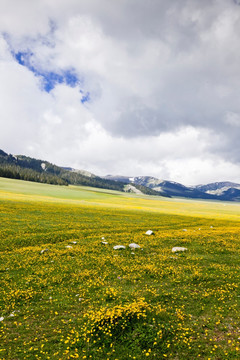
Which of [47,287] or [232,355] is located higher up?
[232,355]

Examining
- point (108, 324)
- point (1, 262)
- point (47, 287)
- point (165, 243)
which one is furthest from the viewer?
point (165, 243)

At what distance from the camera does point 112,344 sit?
9305 mm

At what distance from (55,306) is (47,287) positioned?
9.55 ft

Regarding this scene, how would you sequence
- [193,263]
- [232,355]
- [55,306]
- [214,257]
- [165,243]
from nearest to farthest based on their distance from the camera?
[232,355], [55,306], [193,263], [214,257], [165,243]

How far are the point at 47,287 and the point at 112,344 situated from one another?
7625 mm

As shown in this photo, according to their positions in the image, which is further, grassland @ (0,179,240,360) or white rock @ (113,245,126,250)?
white rock @ (113,245,126,250)

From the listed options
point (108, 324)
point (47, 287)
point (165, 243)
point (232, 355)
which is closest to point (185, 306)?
point (232, 355)

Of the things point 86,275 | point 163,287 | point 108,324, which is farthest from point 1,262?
point 163,287

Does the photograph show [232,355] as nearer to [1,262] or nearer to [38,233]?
[1,262]

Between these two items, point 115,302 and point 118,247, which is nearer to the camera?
point 115,302

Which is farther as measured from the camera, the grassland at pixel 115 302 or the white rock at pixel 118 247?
the white rock at pixel 118 247

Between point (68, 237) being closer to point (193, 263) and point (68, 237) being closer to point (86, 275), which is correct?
point (86, 275)

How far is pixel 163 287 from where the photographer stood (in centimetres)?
1533

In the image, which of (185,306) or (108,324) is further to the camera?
(185,306)
